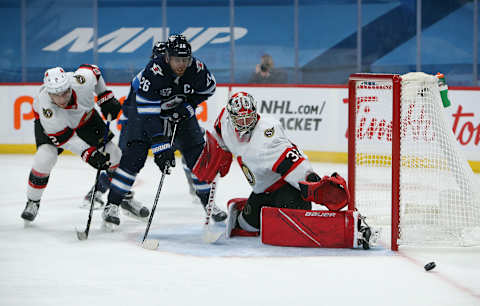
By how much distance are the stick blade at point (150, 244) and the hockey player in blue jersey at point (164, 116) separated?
40cm

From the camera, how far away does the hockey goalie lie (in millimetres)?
3889

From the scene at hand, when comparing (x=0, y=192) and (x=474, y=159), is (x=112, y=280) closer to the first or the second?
(x=0, y=192)

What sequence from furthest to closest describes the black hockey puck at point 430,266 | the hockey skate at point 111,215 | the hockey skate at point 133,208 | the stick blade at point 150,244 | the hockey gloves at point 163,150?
the hockey skate at point 133,208
the hockey skate at point 111,215
the hockey gloves at point 163,150
the stick blade at point 150,244
the black hockey puck at point 430,266

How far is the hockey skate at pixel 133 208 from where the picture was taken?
4801 mm

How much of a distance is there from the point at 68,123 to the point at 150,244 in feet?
3.27

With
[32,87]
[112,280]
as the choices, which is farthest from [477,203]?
[32,87]

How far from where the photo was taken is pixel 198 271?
3.57 m

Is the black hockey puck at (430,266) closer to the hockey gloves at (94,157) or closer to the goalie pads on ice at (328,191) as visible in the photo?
the goalie pads on ice at (328,191)

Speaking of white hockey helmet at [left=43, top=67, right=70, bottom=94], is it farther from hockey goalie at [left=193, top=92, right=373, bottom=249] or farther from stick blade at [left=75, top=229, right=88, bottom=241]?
hockey goalie at [left=193, top=92, right=373, bottom=249]

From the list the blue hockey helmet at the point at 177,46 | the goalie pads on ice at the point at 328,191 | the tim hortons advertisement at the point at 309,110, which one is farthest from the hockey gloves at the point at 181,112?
the tim hortons advertisement at the point at 309,110

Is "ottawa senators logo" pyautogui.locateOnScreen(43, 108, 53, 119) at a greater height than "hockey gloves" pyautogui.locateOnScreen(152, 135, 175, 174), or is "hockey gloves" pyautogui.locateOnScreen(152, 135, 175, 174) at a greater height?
"ottawa senators logo" pyautogui.locateOnScreen(43, 108, 53, 119)

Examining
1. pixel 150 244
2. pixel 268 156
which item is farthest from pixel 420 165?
pixel 150 244

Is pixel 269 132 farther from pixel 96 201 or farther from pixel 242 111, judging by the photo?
pixel 96 201

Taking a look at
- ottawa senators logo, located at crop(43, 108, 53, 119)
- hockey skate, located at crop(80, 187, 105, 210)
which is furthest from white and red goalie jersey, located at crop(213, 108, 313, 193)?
hockey skate, located at crop(80, 187, 105, 210)
